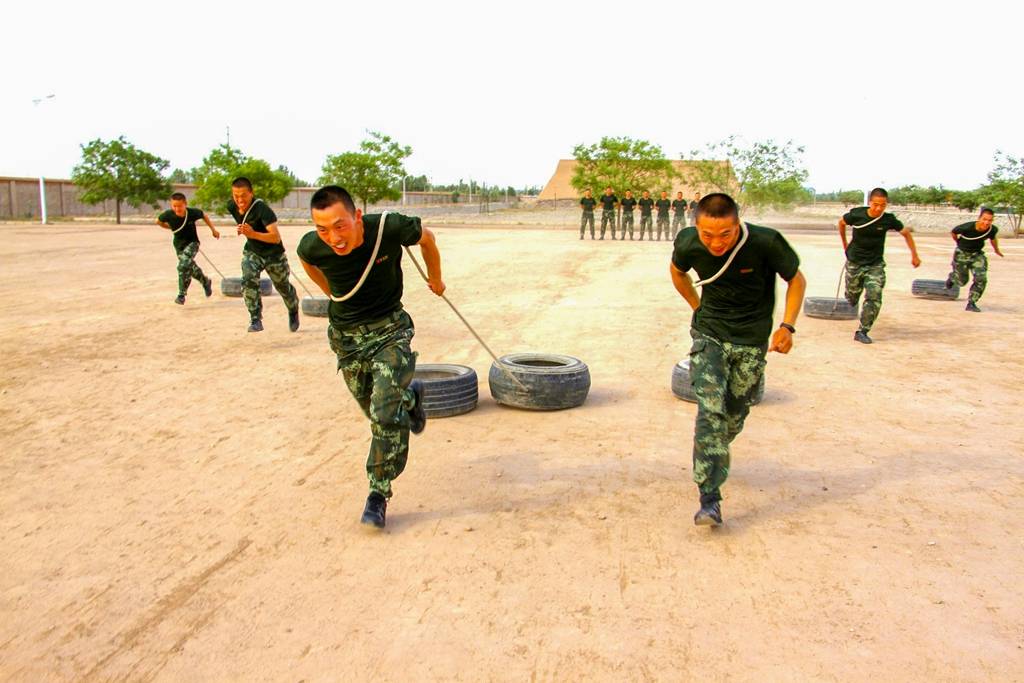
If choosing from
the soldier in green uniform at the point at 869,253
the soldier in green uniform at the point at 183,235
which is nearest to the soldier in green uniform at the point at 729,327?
the soldier in green uniform at the point at 869,253

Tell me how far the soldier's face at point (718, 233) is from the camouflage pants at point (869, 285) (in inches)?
271

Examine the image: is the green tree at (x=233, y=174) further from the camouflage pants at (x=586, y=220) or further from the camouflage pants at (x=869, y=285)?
the camouflage pants at (x=869, y=285)

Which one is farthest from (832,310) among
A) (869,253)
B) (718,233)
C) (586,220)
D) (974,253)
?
(586,220)

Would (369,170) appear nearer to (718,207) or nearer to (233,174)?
(233,174)

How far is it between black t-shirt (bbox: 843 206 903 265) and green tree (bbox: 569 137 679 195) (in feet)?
134

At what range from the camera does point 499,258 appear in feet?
70.1

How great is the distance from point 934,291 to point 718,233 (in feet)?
41.0

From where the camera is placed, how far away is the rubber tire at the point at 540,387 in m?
7.26

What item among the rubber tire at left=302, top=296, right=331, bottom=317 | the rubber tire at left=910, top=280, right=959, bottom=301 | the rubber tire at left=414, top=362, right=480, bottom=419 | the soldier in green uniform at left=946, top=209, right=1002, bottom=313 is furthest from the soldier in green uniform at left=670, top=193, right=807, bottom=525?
the rubber tire at left=910, top=280, right=959, bottom=301

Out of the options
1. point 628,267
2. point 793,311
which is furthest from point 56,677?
point 628,267

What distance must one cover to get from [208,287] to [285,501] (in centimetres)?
1029

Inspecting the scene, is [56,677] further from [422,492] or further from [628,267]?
[628,267]

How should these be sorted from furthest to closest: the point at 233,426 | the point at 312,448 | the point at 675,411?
the point at 675,411 → the point at 233,426 → the point at 312,448

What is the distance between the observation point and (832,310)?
12.6 metres
